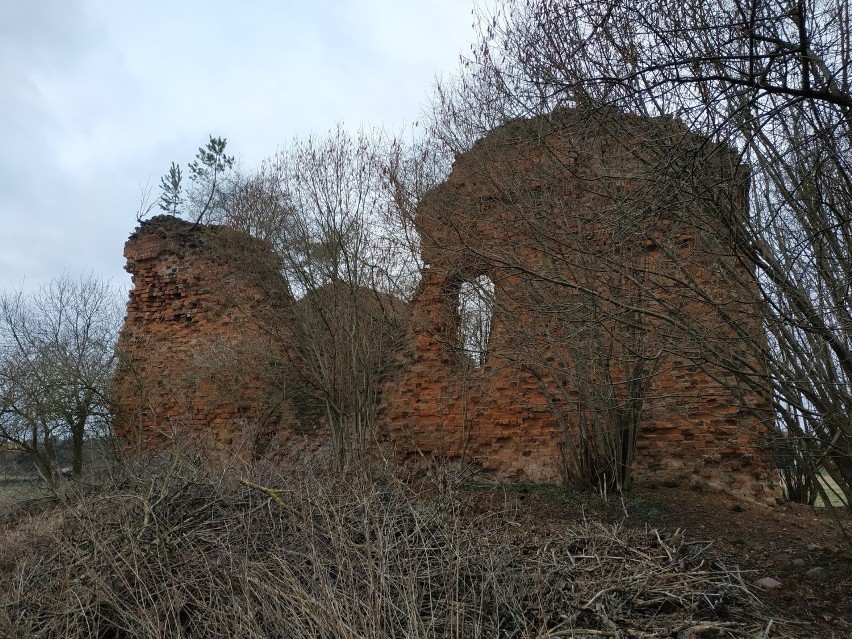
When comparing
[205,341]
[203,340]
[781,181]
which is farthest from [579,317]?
[203,340]

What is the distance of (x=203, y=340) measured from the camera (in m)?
11.6

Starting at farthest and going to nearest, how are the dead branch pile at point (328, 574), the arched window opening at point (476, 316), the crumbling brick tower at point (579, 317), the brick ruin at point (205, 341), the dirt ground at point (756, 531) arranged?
1. the brick ruin at point (205, 341)
2. the arched window opening at point (476, 316)
3. the crumbling brick tower at point (579, 317)
4. the dirt ground at point (756, 531)
5. the dead branch pile at point (328, 574)

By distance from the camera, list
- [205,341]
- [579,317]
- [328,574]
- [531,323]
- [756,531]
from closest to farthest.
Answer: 1. [328,574]
2. [579,317]
3. [756,531]
4. [531,323]
5. [205,341]

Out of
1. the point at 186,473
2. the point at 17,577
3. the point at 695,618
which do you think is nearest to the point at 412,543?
the point at 695,618

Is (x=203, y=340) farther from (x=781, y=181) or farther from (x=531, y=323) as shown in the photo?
(x=781, y=181)

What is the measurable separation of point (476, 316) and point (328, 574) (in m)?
5.54

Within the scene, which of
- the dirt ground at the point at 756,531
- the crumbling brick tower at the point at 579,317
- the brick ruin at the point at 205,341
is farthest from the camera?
the brick ruin at the point at 205,341

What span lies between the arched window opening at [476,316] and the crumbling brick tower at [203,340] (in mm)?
2912

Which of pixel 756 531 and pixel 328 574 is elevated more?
pixel 328 574

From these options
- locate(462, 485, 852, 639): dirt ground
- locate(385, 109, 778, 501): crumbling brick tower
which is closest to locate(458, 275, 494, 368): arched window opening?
locate(385, 109, 778, 501): crumbling brick tower

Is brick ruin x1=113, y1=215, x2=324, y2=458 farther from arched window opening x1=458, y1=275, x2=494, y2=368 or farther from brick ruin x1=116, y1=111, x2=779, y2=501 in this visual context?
arched window opening x1=458, y1=275, x2=494, y2=368

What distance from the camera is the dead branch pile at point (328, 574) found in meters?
2.98

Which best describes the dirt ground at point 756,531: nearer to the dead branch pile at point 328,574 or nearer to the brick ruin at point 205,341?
the dead branch pile at point 328,574

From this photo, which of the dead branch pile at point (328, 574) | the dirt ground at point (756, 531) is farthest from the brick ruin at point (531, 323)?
the dead branch pile at point (328, 574)
